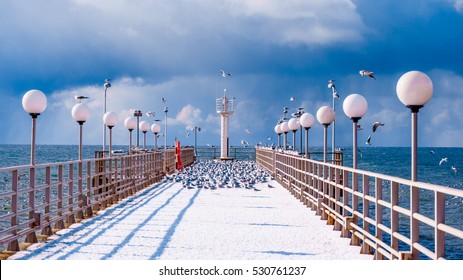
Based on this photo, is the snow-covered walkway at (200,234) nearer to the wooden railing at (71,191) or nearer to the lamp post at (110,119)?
the wooden railing at (71,191)

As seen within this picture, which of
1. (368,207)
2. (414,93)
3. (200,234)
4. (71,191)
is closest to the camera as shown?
(414,93)

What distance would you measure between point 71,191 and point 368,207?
18.5ft

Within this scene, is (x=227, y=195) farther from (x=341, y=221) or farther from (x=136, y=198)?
(x=341, y=221)

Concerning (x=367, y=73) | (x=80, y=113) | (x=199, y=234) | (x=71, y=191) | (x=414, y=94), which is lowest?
(x=199, y=234)

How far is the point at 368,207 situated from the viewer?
7820 millimetres

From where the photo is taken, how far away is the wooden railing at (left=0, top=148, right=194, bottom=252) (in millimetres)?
7801

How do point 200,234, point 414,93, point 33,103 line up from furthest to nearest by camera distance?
1. point 33,103
2. point 200,234
3. point 414,93

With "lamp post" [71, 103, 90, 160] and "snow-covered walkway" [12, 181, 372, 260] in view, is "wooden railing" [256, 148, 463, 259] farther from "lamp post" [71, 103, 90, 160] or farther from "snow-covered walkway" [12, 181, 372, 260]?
"lamp post" [71, 103, 90, 160]

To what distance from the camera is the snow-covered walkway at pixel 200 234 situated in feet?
25.2

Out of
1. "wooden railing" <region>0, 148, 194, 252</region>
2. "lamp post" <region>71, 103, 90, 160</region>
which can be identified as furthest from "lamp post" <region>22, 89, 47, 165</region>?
"lamp post" <region>71, 103, 90, 160</region>

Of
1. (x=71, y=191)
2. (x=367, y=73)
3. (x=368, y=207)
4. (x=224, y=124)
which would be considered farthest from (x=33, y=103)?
(x=224, y=124)

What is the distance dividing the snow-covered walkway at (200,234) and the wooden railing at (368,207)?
0.30 m

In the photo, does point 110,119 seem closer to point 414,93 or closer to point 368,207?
point 368,207

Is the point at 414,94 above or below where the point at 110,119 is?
below
